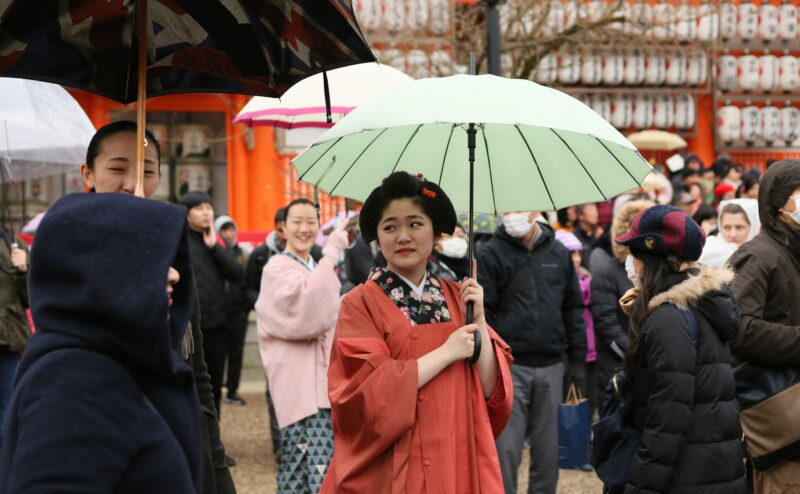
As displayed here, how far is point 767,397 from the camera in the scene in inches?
184

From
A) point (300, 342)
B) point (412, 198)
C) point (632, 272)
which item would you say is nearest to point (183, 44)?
point (412, 198)

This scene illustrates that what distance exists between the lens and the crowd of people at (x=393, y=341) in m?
2.11

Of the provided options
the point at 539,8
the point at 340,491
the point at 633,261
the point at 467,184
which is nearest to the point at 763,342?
the point at 633,261

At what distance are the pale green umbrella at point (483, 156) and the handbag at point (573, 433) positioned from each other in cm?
276

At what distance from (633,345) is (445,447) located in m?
1.14

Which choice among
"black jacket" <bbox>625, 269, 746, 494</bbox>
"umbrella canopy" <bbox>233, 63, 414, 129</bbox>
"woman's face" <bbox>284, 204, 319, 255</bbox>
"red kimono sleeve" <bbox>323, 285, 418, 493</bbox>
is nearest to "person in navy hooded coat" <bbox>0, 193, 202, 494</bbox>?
"red kimono sleeve" <bbox>323, 285, 418, 493</bbox>

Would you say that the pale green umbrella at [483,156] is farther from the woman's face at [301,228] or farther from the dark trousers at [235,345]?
the dark trousers at [235,345]

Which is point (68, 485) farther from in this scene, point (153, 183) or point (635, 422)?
point (635, 422)

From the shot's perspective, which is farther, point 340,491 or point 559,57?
point 559,57

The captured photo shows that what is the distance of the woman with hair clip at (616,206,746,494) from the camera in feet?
13.1

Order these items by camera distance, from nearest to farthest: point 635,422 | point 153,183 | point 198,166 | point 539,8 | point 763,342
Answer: point 153,183, point 635,422, point 763,342, point 539,8, point 198,166

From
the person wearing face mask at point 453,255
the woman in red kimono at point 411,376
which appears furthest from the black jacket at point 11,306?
the woman in red kimono at point 411,376

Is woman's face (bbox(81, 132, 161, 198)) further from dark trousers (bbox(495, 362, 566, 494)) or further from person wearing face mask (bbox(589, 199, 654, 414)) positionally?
person wearing face mask (bbox(589, 199, 654, 414))

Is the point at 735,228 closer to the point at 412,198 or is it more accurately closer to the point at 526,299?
the point at 526,299
